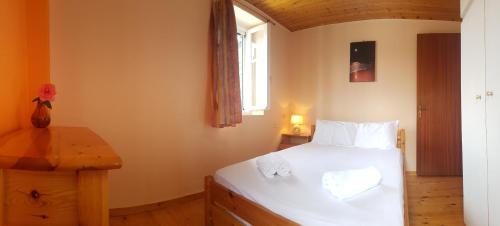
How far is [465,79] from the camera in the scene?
6.03 ft

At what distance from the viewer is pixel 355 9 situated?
314cm

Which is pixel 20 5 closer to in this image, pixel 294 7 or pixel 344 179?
pixel 344 179

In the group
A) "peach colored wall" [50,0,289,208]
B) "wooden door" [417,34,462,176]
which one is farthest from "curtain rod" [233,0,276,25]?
"wooden door" [417,34,462,176]

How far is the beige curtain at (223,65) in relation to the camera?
8.50ft

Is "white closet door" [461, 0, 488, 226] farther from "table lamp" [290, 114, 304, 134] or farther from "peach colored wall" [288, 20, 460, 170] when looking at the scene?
"table lamp" [290, 114, 304, 134]

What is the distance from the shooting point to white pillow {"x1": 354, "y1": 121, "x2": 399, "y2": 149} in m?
2.70

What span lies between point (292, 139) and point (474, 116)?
7.65ft

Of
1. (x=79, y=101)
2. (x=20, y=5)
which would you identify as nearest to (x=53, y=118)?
(x=79, y=101)

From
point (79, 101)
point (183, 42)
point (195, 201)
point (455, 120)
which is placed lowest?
point (195, 201)

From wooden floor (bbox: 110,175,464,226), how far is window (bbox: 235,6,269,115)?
153 centimetres

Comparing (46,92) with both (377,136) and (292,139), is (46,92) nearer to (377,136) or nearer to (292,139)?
(377,136)

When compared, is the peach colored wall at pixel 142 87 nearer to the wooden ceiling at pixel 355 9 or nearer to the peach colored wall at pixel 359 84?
the wooden ceiling at pixel 355 9

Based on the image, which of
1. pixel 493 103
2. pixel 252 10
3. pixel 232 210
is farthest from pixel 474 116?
pixel 252 10

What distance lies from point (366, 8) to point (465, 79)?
164cm
